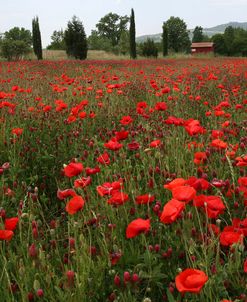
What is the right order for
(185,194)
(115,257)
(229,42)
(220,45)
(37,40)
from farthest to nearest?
1. (220,45)
2. (229,42)
3. (37,40)
4. (115,257)
5. (185,194)

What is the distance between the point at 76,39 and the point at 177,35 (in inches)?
1979

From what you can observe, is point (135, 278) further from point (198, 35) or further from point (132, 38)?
point (198, 35)

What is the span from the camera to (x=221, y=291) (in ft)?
4.99

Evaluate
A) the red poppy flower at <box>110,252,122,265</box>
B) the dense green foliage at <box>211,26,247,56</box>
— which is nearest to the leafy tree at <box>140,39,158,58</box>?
the dense green foliage at <box>211,26,247,56</box>

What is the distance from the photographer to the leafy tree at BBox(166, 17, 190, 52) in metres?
73.9

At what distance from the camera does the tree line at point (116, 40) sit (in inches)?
1253

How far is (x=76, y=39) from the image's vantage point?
31750 millimetres

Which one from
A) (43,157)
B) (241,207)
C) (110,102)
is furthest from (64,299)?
(110,102)

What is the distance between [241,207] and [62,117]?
9.56 feet

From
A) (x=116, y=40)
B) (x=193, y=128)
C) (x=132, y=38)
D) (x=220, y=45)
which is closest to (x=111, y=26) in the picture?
(x=116, y=40)

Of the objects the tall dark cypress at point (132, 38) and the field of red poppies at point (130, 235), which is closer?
the field of red poppies at point (130, 235)

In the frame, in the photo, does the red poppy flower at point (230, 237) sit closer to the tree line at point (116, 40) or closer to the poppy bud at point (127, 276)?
the poppy bud at point (127, 276)

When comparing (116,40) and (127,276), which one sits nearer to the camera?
(127,276)

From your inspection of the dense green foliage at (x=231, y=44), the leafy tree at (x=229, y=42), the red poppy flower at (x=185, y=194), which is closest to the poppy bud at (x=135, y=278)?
the red poppy flower at (x=185, y=194)
